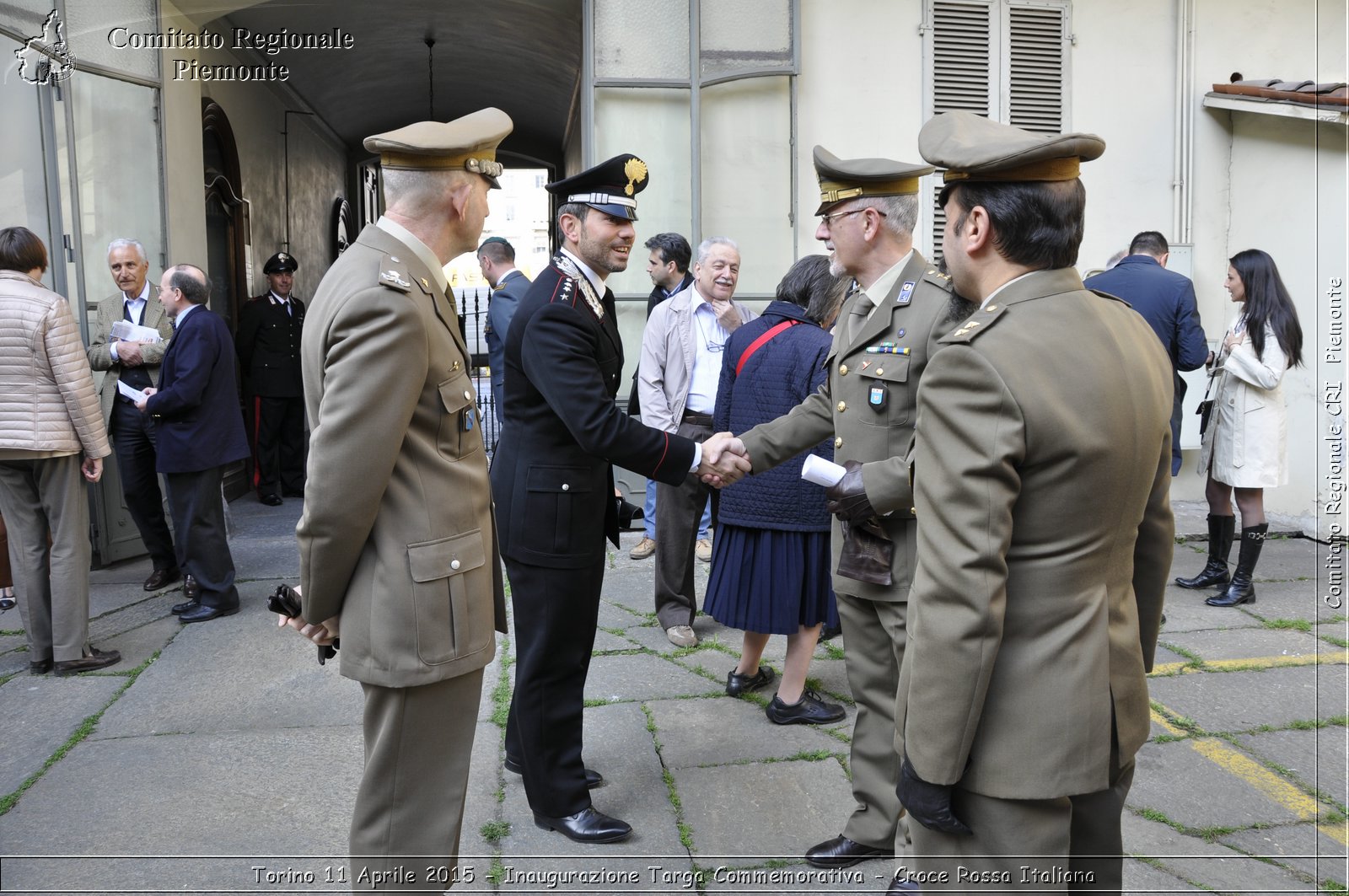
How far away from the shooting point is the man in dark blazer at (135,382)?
591cm

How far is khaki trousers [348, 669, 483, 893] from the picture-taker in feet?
7.33

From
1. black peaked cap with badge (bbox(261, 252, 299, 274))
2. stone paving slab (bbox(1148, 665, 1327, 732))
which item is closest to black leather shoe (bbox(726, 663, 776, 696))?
stone paving slab (bbox(1148, 665, 1327, 732))

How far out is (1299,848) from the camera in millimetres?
3105

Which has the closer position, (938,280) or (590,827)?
(938,280)

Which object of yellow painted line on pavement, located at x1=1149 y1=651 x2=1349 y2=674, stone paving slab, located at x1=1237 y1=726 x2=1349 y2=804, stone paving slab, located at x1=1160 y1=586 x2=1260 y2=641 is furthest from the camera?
stone paving slab, located at x1=1160 y1=586 x2=1260 y2=641

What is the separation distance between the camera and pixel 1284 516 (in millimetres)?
7863

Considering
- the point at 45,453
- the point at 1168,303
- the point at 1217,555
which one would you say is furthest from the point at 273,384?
the point at 1217,555

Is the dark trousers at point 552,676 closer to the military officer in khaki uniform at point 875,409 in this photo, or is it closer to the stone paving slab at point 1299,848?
the military officer in khaki uniform at point 875,409

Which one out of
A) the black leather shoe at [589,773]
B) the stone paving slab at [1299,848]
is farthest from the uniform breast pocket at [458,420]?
the stone paving slab at [1299,848]

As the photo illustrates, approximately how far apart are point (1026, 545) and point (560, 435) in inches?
65.3

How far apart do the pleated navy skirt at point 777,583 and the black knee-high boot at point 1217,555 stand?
3.19 meters

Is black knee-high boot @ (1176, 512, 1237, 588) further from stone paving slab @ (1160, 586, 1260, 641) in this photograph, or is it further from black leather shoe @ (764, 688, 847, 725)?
black leather shoe @ (764, 688, 847, 725)

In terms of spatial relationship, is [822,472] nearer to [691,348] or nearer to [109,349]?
[691,348]

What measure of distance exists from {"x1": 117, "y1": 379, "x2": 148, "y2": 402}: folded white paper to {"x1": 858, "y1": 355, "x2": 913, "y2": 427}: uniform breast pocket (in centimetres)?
463
